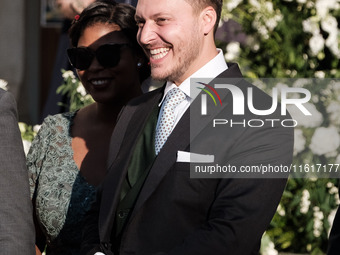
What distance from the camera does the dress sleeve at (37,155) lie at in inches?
134

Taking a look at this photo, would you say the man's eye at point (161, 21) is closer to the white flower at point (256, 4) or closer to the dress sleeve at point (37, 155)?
the dress sleeve at point (37, 155)

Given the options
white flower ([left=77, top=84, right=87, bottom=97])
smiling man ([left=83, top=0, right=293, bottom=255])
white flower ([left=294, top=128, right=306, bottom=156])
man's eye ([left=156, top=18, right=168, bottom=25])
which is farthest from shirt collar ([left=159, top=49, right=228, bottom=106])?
white flower ([left=294, top=128, right=306, bottom=156])

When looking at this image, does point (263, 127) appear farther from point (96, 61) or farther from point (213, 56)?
point (96, 61)

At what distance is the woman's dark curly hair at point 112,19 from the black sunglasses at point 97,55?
3.5 inches

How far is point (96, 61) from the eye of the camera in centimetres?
344

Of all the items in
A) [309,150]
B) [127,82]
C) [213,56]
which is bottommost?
[309,150]

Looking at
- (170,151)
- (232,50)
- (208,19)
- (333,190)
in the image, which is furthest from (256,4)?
(170,151)

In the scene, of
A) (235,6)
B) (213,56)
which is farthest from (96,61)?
(235,6)

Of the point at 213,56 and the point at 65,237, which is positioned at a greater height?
the point at 213,56

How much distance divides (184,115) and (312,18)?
282 centimetres

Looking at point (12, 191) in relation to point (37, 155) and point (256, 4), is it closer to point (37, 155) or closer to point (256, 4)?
point (37, 155)

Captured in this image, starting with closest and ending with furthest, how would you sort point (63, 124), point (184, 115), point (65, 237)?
point (184, 115) → point (65, 237) → point (63, 124)

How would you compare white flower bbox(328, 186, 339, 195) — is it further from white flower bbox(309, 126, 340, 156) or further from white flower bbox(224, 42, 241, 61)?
white flower bbox(224, 42, 241, 61)

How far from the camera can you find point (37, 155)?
3455 mm
